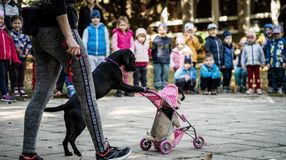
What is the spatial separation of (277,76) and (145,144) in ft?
28.6

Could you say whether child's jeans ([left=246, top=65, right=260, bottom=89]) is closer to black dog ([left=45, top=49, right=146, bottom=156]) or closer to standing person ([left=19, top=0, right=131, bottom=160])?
black dog ([left=45, top=49, right=146, bottom=156])

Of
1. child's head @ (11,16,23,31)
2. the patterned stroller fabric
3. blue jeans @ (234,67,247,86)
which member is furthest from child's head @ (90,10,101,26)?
the patterned stroller fabric

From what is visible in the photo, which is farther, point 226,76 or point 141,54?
point 226,76

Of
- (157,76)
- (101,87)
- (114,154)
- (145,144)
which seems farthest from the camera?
(157,76)

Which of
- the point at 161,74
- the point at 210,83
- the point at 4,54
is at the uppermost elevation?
the point at 4,54

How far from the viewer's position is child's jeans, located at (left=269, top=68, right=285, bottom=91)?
14344 mm

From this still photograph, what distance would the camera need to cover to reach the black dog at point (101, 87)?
232 inches

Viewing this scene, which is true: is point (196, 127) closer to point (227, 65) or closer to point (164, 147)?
point (164, 147)

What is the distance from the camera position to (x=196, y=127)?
26.6 ft

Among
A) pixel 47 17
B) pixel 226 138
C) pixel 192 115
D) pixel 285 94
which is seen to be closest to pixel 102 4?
pixel 285 94

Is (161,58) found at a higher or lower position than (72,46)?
lower

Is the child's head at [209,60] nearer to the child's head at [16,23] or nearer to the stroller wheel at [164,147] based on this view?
the child's head at [16,23]

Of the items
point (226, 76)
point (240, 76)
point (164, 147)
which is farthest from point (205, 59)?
point (164, 147)

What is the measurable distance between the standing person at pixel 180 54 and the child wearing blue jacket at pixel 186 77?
28cm
